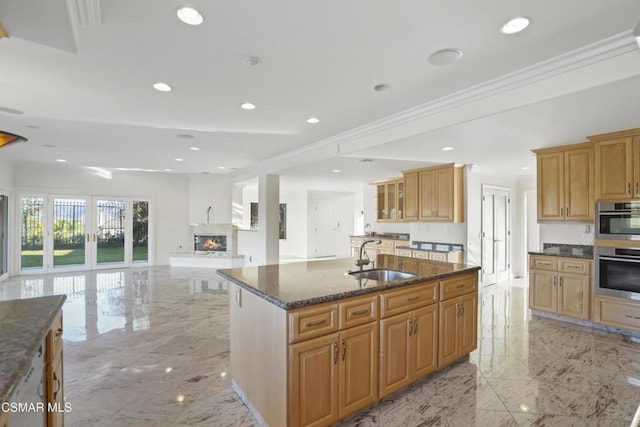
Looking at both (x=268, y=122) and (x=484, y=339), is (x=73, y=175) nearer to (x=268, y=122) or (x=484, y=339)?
(x=268, y=122)

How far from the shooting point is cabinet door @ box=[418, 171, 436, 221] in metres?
6.22

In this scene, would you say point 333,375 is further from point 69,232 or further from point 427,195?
point 69,232

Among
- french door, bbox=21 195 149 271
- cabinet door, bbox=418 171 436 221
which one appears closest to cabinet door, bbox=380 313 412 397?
cabinet door, bbox=418 171 436 221

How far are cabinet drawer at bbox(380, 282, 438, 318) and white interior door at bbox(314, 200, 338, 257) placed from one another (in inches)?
→ 329

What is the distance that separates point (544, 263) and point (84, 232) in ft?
31.8

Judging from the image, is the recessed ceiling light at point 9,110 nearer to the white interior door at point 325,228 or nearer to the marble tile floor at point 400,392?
the marble tile floor at point 400,392

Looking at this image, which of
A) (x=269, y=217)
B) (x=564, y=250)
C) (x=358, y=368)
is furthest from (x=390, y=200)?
(x=358, y=368)

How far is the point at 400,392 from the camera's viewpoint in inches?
99.4

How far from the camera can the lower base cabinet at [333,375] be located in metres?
1.86

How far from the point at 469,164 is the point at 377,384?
15.6 ft

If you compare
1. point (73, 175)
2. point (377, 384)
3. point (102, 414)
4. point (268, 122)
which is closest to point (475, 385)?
point (377, 384)

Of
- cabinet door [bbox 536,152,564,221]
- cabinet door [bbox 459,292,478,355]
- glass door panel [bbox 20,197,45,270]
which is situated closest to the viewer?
cabinet door [bbox 459,292,478,355]

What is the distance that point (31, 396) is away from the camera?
127 cm

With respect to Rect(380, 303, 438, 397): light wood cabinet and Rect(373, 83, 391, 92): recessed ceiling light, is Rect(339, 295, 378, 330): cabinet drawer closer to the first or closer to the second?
Rect(380, 303, 438, 397): light wood cabinet
